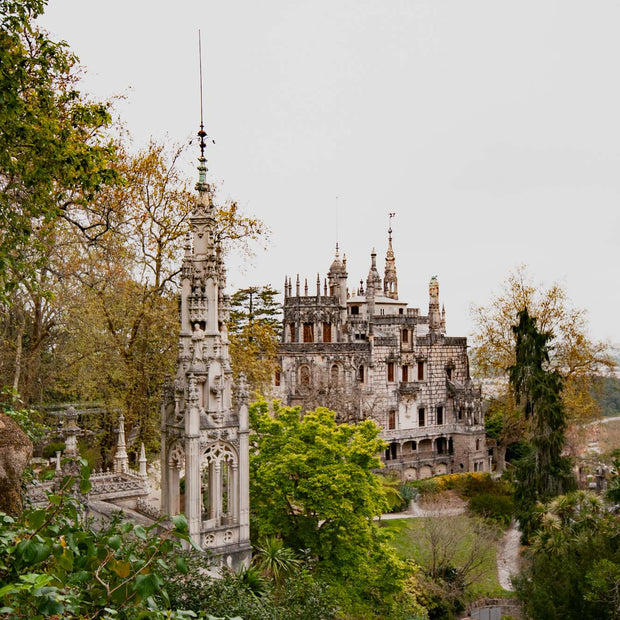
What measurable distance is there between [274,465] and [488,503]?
1982 centimetres

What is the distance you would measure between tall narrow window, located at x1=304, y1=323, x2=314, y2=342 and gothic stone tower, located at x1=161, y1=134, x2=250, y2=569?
31477mm

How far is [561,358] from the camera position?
38.4 m

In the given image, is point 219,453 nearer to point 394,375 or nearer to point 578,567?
point 578,567

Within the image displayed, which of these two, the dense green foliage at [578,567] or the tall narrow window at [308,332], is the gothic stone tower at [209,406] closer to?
the dense green foliage at [578,567]

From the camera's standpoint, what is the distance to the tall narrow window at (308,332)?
148 feet

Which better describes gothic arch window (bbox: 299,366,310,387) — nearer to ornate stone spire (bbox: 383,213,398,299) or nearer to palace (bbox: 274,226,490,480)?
palace (bbox: 274,226,490,480)

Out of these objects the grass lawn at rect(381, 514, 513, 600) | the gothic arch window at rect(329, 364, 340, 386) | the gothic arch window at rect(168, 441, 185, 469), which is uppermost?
the gothic arch window at rect(329, 364, 340, 386)

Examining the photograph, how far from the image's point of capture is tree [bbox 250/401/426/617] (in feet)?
53.3

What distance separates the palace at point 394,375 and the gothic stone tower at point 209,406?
2791cm

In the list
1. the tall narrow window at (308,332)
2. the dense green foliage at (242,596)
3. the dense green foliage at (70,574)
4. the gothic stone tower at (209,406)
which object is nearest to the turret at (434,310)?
the tall narrow window at (308,332)

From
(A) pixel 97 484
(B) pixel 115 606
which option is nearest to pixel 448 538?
(A) pixel 97 484

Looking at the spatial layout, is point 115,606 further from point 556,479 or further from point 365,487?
point 556,479

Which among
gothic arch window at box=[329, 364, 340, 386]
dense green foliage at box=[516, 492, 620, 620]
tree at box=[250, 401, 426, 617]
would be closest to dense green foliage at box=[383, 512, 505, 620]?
tree at box=[250, 401, 426, 617]

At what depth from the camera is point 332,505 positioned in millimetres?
16281
